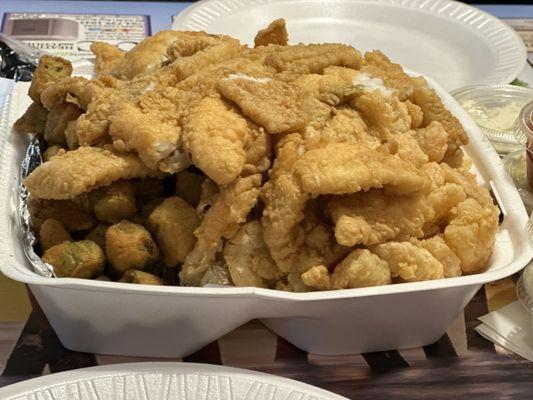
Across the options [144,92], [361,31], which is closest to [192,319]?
[144,92]

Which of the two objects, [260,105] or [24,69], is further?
[24,69]

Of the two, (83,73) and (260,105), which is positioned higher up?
(260,105)

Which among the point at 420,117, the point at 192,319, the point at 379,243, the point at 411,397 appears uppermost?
the point at 420,117

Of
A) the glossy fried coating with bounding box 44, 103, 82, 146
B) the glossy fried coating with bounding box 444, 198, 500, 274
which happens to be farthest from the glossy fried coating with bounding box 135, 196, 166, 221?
the glossy fried coating with bounding box 444, 198, 500, 274

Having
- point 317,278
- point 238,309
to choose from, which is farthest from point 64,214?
point 317,278

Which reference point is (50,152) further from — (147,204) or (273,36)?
(273,36)

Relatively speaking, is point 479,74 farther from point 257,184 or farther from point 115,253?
point 115,253
